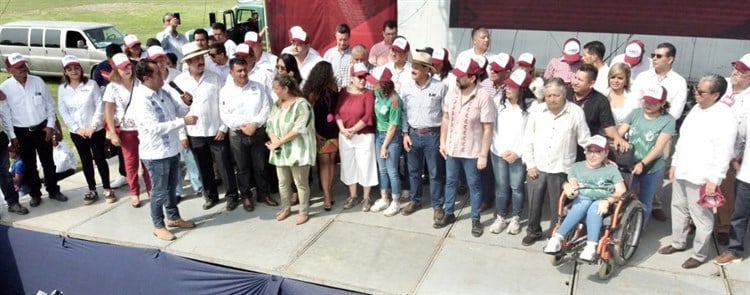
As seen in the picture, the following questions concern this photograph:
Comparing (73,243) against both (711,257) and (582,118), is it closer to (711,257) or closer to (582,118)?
(582,118)

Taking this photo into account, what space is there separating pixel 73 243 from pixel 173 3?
3237 cm

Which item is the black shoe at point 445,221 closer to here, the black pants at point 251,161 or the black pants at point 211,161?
the black pants at point 251,161

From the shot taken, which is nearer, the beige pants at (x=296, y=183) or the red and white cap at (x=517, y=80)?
the red and white cap at (x=517, y=80)

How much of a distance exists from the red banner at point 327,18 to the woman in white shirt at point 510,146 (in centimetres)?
381

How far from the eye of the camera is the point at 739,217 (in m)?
3.99

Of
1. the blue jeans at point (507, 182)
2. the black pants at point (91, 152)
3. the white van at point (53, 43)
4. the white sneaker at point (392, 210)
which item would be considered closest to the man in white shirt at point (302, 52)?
the white sneaker at point (392, 210)

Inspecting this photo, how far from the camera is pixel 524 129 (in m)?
4.31

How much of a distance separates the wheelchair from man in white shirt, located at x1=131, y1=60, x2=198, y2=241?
2997 mm

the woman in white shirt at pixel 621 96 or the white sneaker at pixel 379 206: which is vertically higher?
the woman in white shirt at pixel 621 96

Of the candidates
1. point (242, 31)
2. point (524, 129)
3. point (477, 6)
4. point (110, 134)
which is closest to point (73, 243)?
point (110, 134)

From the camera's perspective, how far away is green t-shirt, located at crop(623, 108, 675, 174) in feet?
13.3

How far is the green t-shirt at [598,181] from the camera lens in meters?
3.87

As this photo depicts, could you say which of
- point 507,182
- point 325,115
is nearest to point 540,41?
point 507,182

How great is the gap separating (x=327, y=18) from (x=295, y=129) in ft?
13.3
